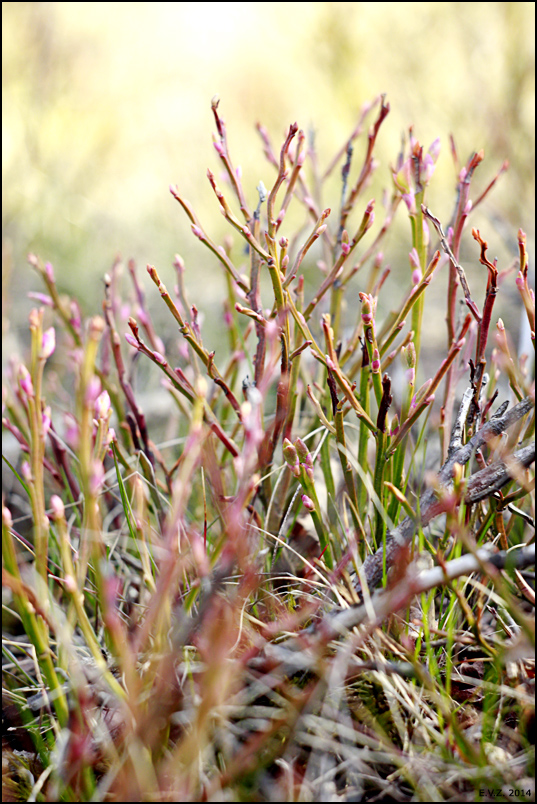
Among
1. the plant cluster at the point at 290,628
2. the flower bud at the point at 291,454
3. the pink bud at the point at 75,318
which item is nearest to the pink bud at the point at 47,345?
the plant cluster at the point at 290,628

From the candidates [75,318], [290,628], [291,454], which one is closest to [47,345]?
[291,454]

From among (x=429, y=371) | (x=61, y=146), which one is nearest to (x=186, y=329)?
(x=429, y=371)

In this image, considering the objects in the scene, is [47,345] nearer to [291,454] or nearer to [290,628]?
[291,454]

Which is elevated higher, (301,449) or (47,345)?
(47,345)

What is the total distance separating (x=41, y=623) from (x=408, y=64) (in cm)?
415

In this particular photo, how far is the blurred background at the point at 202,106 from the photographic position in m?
3.46

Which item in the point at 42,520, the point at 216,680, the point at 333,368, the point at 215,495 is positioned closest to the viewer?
the point at 216,680

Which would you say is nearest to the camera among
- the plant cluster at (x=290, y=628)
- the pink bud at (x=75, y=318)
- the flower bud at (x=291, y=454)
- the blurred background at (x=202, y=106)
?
the plant cluster at (x=290, y=628)

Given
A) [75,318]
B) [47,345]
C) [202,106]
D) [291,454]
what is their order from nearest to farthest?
[47,345], [291,454], [75,318], [202,106]

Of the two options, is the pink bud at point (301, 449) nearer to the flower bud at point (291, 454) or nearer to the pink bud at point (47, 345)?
the flower bud at point (291, 454)

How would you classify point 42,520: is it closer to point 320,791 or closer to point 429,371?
point 320,791

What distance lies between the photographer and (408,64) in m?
3.70

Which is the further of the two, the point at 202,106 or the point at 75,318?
the point at 202,106

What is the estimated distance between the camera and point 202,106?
5.59 metres
